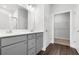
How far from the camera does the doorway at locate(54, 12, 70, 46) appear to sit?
3017 millimetres

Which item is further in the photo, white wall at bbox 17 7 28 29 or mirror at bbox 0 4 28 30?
white wall at bbox 17 7 28 29

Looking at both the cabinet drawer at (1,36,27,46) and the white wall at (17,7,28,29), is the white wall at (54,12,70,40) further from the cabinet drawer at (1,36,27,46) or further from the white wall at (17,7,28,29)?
the cabinet drawer at (1,36,27,46)

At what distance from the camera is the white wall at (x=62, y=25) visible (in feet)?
9.89

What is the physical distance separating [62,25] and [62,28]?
0.46 feet

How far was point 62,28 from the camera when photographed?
3203mm

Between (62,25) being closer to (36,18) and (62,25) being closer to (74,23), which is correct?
(74,23)

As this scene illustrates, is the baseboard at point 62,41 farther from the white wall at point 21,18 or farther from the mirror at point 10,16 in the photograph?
the mirror at point 10,16

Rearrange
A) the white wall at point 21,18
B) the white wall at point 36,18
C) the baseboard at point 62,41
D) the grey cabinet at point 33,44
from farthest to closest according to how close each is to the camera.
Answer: the baseboard at point 62,41 < the white wall at point 36,18 < the white wall at point 21,18 < the grey cabinet at point 33,44

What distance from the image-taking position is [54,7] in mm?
3395

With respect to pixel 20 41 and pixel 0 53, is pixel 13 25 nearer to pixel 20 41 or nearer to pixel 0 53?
pixel 20 41

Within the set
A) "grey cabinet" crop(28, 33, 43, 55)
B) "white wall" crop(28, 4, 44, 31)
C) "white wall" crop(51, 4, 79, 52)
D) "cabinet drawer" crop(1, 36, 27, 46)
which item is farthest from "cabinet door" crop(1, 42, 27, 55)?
"white wall" crop(51, 4, 79, 52)

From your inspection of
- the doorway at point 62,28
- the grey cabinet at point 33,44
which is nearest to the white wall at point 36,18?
the grey cabinet at point 33,44

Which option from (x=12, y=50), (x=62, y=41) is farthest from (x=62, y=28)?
(x=12, y=50)

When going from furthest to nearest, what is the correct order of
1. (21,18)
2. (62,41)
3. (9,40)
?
(62,41) < (21,18) < (9,40)
